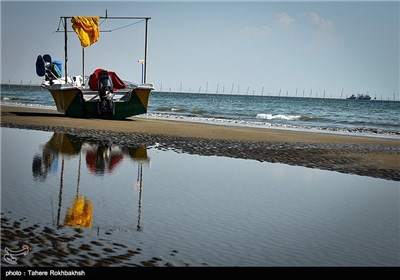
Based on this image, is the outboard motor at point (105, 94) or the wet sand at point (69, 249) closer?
the wet sand at point (69, 249)

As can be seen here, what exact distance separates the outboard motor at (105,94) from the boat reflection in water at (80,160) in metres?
8.01

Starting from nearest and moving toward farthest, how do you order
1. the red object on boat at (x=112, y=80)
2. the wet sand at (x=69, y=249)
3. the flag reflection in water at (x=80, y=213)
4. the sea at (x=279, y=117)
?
1. the wet sand at (x=69, y=249)
2. the flag reflection in water at (x=80, y=213)
3. the red object on boat at (x=112, y=80)
4. the sea at (x=279, y=117)

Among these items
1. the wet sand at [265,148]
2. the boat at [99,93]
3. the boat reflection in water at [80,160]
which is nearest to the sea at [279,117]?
the boat at [99,93]

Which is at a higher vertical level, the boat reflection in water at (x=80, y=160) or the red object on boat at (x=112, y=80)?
the red object on boat at (x=112, y=80)

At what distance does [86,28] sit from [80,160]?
64.6ft

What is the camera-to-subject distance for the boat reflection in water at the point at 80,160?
7.09m

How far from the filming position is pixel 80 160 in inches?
488

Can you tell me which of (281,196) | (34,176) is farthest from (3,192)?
(281,196)

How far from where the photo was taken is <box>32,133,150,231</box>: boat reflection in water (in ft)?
23.3

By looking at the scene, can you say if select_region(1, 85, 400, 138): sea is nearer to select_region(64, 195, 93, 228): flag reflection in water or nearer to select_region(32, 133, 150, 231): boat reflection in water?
select_region(32, 133, 150, 231): boat reflection in water

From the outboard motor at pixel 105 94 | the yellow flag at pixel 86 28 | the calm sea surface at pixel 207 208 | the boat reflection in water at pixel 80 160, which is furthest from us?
the yellow flag at pixel 86 28

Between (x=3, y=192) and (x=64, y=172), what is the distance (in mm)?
2386

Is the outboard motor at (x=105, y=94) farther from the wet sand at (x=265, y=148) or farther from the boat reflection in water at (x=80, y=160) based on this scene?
the boat reflection in water at (x=80, y=160)

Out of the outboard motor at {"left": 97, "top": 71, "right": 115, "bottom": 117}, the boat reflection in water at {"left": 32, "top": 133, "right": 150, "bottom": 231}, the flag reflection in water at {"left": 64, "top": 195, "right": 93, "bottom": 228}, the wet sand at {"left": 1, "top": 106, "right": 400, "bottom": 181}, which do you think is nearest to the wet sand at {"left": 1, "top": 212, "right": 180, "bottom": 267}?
the flag reflection in water at {"left": 64, "top": 195, "right": 93, "bottom": 228}
